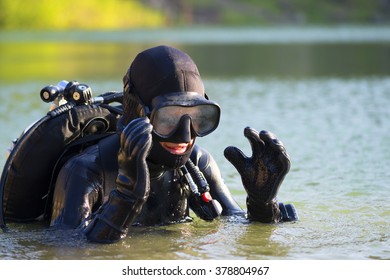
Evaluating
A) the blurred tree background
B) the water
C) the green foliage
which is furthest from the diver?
the blurred tree background

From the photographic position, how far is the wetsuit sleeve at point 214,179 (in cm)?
533

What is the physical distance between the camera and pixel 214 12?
134750 mm

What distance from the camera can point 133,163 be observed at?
440 centimetres

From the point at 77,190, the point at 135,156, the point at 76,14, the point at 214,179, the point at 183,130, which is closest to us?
the point at 135,156

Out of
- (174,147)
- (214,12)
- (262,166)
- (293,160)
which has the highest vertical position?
(214,12)

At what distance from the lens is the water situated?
503cm

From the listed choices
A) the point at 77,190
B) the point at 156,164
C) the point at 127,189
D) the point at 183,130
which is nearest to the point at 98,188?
the point at 77,190

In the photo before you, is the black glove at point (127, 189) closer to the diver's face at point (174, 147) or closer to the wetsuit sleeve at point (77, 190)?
the wetsuit sleeve at point (77, 190)

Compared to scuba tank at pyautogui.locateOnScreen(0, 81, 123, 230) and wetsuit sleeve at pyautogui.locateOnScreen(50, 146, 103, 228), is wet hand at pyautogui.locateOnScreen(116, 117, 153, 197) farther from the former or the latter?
scuba tank at pyautogui.locateOnScreen(0, 81, 123, 230)

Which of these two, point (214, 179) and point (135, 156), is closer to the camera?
point (135, 156)

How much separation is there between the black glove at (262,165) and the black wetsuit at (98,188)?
31 cm

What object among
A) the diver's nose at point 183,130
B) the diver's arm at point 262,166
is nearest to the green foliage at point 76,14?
the diver's arm at point 262,166

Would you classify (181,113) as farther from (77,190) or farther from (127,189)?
(77,190)
